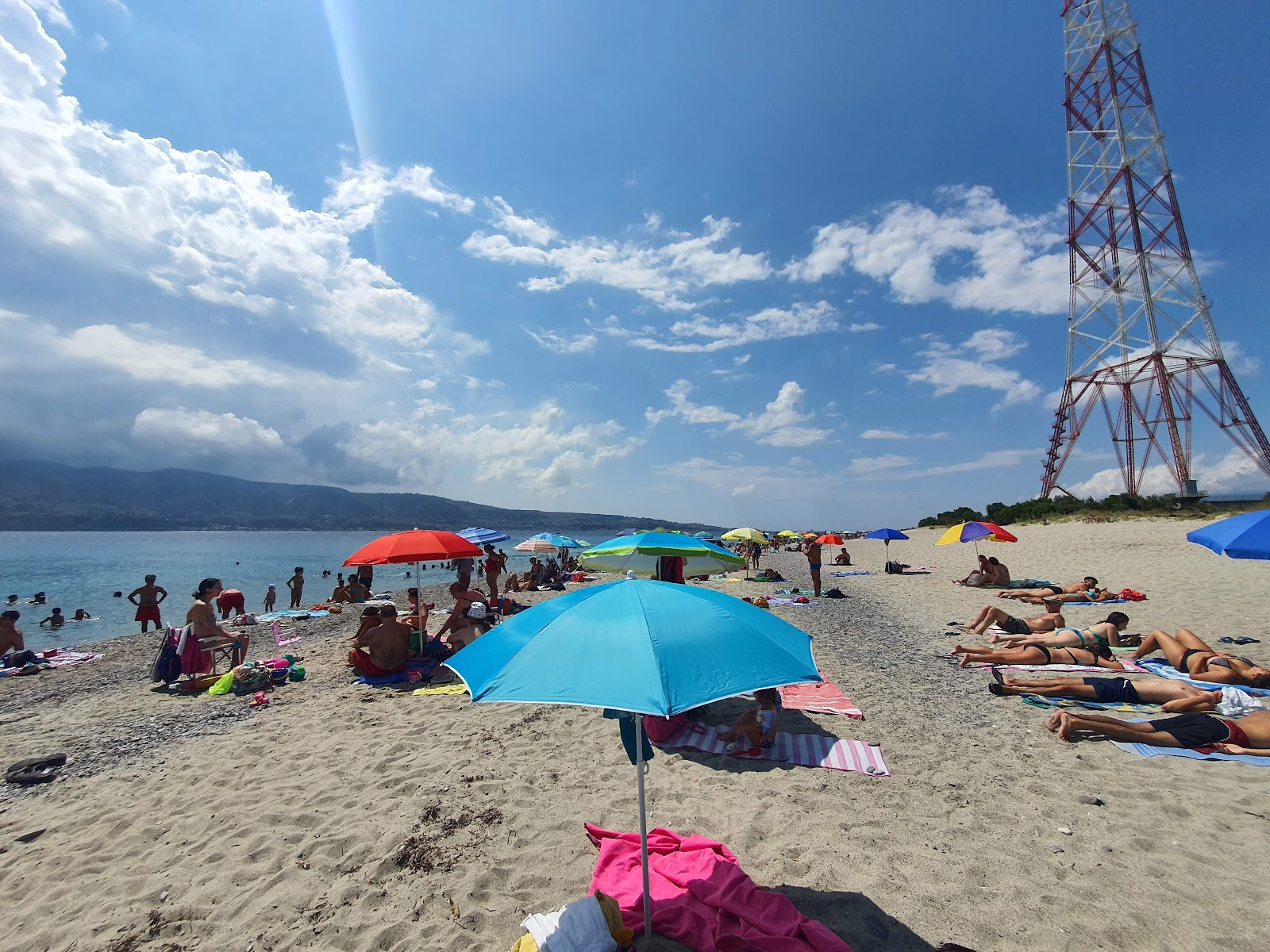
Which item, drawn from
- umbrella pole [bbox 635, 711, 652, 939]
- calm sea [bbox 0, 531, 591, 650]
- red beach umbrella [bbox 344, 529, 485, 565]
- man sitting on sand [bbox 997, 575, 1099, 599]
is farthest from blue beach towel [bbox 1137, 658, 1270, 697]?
calm sea [bbox 0, 531, 591, 650]

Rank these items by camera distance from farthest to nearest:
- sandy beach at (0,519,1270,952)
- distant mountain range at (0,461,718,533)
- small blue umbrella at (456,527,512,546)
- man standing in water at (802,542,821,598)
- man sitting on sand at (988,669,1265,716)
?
distant mountain range at (0,461,718,533)
small blue umbrella at (456,527,512,546)
man standing in water at (802,542,821,598)
man sitting on sand at (988,669,1265,716)
sandy beach at (0,519,1270,952)

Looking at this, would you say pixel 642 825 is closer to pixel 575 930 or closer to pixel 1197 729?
pixel 575 930

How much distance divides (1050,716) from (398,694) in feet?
26.8

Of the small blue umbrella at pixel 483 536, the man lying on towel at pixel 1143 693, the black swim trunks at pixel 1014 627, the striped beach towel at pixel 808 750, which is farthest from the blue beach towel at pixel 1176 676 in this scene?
the small blue umbrella at pixel 483 536

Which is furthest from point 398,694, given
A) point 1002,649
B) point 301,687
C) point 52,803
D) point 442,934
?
point 1002,649

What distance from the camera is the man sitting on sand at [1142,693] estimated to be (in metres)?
5.54

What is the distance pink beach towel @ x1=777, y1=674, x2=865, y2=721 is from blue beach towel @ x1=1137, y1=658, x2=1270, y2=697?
158 inches

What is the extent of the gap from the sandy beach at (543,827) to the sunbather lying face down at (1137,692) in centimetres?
40

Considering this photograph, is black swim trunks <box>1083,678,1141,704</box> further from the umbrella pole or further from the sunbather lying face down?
the umbrella pole

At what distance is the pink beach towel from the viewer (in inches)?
246

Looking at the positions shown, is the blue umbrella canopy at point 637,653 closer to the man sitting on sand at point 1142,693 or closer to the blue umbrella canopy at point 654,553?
the blue umbrella canopy at point 654,553

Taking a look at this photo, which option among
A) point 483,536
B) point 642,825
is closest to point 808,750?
point 642,825

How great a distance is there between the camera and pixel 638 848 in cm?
360

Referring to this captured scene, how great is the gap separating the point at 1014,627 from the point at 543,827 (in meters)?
9.44
